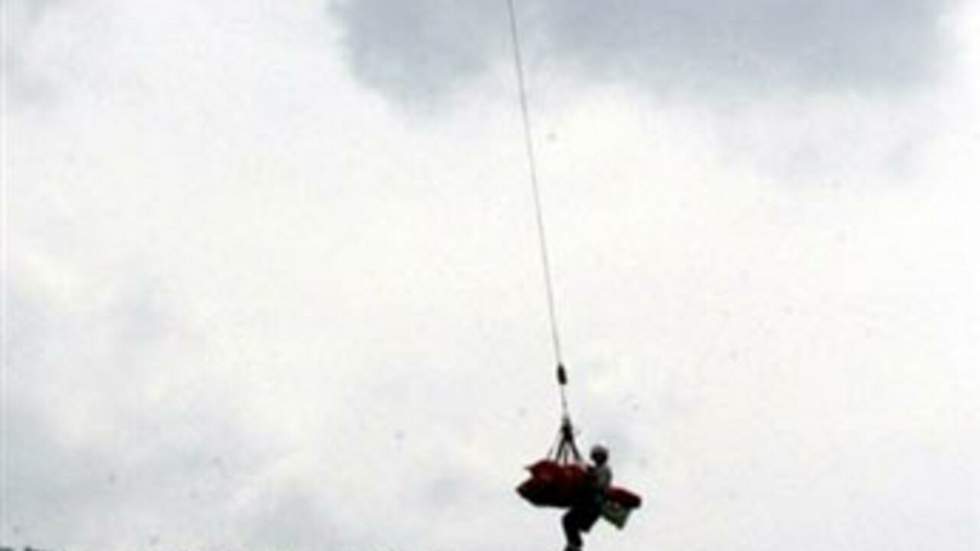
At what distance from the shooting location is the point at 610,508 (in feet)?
99.0

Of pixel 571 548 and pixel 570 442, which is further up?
pixel 570 442

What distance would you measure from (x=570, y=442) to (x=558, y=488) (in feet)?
3.04

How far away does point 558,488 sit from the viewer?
29688 mm

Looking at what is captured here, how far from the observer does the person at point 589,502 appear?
98.5 ft

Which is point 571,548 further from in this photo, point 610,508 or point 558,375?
point 558,375

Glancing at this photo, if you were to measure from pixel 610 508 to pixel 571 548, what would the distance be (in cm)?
101

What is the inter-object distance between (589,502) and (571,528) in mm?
608

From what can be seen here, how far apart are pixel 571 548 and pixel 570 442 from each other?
1.86m

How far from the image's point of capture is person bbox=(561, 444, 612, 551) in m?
30.0

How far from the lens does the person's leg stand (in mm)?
30223

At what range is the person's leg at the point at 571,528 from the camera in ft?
99.2

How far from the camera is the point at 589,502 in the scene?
98.6 ft

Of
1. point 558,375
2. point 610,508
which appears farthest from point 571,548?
point 558,375

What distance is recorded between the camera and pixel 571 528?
30281 mm
